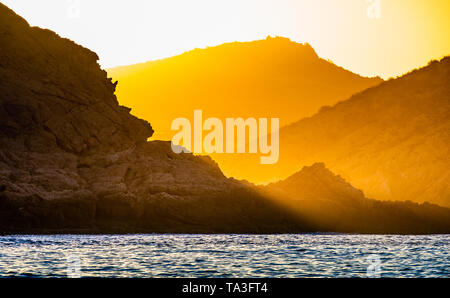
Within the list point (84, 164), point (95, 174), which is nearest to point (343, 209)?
point (95, 174)

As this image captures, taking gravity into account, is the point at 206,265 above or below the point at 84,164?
below

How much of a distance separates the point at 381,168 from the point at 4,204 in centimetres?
12017

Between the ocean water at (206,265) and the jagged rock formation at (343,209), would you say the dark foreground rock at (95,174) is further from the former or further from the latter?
the ocean water at (206,265)

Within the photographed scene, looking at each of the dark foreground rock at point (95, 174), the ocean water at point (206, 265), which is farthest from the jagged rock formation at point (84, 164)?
the ocean water at point (206, 265)

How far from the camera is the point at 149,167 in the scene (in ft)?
336

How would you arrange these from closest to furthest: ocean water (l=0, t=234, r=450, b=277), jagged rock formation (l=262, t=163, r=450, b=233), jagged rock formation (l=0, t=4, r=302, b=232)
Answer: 1. ocean water (l=0, t=234, r=450, b=277)
2. jagged rock formation (l=0, t=4, r=302, b=232)
3. jagged rock formation (l=262, t=163, r=450, b=233)

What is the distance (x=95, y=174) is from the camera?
9912 centimetres

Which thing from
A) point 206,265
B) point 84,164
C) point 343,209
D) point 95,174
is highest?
point 84,164

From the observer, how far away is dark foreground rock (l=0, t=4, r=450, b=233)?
90.1 m

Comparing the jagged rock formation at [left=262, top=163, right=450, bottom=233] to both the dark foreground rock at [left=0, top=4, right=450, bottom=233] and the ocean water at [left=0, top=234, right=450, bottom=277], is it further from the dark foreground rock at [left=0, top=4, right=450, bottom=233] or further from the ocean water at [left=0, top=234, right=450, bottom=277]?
the ocean water at [left=0, top=234, right=450, bottom=277]

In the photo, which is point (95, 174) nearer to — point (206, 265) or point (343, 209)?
point (343, 209)

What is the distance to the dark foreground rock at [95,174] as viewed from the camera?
90.1 m

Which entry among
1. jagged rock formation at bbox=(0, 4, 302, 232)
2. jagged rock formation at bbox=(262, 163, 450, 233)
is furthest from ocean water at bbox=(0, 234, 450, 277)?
jagged rock formation at bbox=(262, 163, 450, 233)

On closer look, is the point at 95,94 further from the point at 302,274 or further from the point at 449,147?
the point at 449,147
